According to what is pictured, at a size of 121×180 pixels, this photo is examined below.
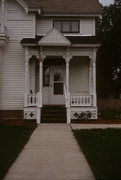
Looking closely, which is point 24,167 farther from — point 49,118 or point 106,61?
point 106,61

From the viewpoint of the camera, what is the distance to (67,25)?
26.4 metres

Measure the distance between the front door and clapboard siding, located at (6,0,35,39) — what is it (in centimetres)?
286

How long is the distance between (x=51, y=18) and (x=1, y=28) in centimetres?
386

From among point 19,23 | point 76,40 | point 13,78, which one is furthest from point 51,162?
point 19,23

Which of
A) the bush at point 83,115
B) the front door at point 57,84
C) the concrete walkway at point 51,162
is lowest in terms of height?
the concrete walkway at point 51,162

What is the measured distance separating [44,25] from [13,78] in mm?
4180

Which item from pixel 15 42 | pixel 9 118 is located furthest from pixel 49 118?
pixel 15 42

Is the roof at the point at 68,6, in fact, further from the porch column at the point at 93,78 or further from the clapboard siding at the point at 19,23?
the porch column at the point at 93,78

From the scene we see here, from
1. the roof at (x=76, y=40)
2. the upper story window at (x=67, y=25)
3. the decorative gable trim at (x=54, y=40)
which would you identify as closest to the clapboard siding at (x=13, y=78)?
the roof at (x=76, y=40)

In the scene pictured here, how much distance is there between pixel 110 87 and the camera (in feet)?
140

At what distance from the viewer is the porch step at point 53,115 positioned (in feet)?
74.7

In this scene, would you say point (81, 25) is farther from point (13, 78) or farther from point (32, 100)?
point (32, 100)

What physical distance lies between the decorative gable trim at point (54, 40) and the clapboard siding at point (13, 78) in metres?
2.27

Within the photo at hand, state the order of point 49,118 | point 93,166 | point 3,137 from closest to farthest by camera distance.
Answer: point 93,166, point 3,137, point 49,118
